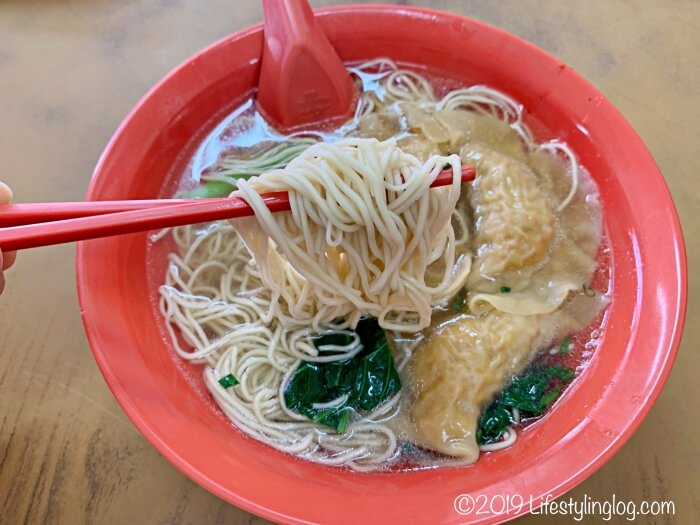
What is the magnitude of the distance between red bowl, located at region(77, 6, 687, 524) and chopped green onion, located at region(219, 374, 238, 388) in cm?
6

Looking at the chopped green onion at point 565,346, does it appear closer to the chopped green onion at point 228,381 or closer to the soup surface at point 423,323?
the soup surface at point 423,323

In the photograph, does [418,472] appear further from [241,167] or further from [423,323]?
[241,167]

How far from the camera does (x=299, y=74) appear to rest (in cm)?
174

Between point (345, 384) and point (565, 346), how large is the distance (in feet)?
2.09

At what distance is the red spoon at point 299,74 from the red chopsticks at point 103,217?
2.21ft

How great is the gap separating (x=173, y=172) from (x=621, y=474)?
1588mm

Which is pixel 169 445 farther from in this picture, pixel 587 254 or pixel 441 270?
pixel 587 254

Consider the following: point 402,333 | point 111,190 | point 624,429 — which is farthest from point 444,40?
point 624,429

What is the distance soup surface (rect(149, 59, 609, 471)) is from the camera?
1.48 metres

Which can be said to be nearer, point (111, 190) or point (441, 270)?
point (111, 190)

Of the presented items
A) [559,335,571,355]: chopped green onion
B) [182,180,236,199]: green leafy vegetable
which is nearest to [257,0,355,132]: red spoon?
[182,180,236,199]: green leafy vegetable

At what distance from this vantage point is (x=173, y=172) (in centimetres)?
178

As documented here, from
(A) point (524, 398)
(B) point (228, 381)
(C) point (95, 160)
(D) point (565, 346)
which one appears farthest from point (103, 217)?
(D) point (565, 346)

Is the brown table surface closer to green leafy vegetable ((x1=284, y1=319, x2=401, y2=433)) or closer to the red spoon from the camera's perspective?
green leafy vegetable ((x1=284, y1=319, x2=401, y2=433))
